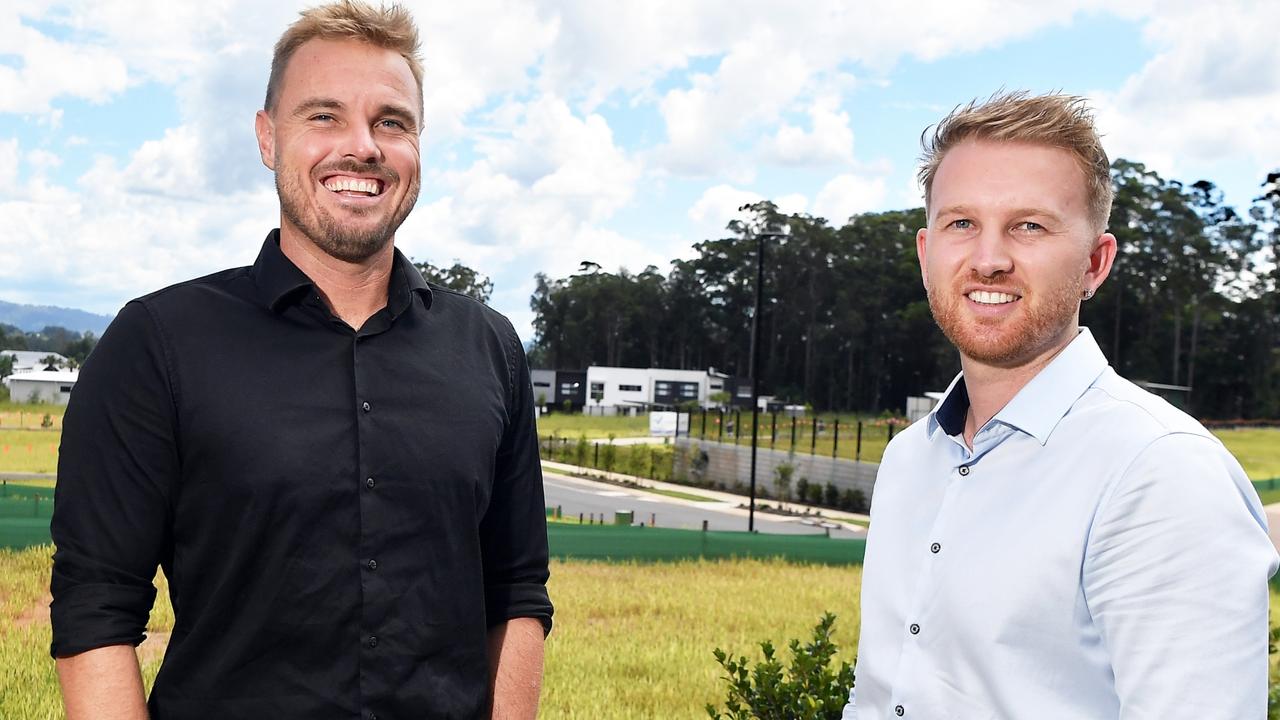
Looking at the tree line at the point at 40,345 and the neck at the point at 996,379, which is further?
A: the tree line at the point at 40,345

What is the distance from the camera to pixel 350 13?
269cm

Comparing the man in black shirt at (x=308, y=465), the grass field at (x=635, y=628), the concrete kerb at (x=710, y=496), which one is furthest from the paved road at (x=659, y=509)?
the man in black shirt at (x=308, y=465)

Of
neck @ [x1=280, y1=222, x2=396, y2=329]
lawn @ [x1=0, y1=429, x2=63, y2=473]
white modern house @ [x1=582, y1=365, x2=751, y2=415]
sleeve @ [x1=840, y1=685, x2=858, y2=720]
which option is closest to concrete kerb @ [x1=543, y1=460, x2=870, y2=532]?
lawn @ [x1=0, y1=429, x2=63, y2=473]

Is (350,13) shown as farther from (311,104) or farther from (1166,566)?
(1166,566)

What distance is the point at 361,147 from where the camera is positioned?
8.59 feet

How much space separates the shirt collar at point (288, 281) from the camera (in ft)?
8.59

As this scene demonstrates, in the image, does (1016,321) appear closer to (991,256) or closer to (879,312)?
(991,256)

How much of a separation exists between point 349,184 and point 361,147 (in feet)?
0.31

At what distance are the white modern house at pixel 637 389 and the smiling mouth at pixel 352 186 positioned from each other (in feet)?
233

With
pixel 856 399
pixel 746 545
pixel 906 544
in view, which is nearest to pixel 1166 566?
pixel 906 544

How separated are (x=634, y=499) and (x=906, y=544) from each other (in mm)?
36729

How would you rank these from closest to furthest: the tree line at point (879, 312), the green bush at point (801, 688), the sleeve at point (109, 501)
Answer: the sleeve at point (109, 501)
the green bush at point (801, 688)
the tree line at point (879, 312)

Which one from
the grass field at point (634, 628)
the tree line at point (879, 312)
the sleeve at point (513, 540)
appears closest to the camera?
the sleeve at point (513, 540)

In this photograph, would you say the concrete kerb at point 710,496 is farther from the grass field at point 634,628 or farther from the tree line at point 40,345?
the tree line at point 40,345
